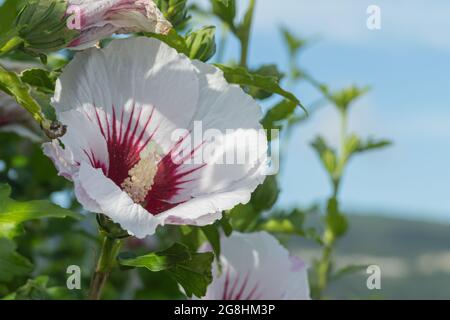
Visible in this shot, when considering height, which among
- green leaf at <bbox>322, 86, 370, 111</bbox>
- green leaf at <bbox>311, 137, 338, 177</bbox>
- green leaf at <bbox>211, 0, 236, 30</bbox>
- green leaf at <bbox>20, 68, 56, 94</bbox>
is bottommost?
green leaf at <bbox>20, 68, 56, 94</bbox>

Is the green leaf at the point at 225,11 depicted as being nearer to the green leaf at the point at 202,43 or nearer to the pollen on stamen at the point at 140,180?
the green leaf at the point at 202,43

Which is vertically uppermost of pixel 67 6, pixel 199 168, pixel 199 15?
pixel 199 15

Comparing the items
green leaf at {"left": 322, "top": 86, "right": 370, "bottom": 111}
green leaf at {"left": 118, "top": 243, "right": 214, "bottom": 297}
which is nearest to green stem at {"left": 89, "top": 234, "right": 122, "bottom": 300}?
green leaf at {"left": 118, "top": 243, "right": 214, "bottom": 297}

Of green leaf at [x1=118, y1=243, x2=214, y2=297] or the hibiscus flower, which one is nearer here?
green leaf at [x1=118, y1=243, x2=214, y2=297]

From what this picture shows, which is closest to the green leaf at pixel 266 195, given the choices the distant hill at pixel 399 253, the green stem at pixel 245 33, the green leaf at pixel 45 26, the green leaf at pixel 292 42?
the green stem at pixel 245 33

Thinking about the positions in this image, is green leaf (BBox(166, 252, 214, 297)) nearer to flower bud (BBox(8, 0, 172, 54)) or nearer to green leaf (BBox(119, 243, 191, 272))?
green leaf (BBox(119, 243, 191, 272))

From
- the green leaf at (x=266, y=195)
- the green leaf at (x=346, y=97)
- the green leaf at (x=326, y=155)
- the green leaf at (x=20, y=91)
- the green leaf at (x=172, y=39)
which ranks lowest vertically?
the green leaf at (x=266, y=195)

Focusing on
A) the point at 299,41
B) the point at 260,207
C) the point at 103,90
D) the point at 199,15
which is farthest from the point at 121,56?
the point at 299,41

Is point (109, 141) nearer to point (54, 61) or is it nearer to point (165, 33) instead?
point (165, 33)
